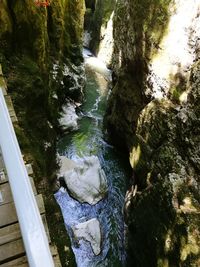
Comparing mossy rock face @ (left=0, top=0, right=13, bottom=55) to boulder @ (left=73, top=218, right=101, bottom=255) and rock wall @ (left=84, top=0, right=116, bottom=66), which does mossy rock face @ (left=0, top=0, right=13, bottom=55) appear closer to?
boulder @ (left=73, top=218, right=101, bottom=255)

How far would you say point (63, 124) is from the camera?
14352mm

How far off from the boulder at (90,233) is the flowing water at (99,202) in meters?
0.13

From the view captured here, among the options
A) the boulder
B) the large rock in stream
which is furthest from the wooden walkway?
the large rock in stream

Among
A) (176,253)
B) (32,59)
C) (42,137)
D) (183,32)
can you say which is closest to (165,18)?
(183,32)

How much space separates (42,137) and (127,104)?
188 inches

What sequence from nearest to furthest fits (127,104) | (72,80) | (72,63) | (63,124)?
(127,104) → (63,124) → (72,80) → (72,63)

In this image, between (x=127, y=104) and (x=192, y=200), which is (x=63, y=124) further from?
(x=192, y=200)

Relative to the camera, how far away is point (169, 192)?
698cm

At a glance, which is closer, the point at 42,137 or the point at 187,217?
the point at 187,217

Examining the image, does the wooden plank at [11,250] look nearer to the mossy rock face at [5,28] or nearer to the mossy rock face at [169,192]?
the mossy rock face at [169,192]

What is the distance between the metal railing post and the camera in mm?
2031

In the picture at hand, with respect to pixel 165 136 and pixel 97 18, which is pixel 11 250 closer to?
pixel 165 136

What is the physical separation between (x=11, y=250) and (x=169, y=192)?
4941 millimetres

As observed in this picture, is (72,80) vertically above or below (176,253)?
above
